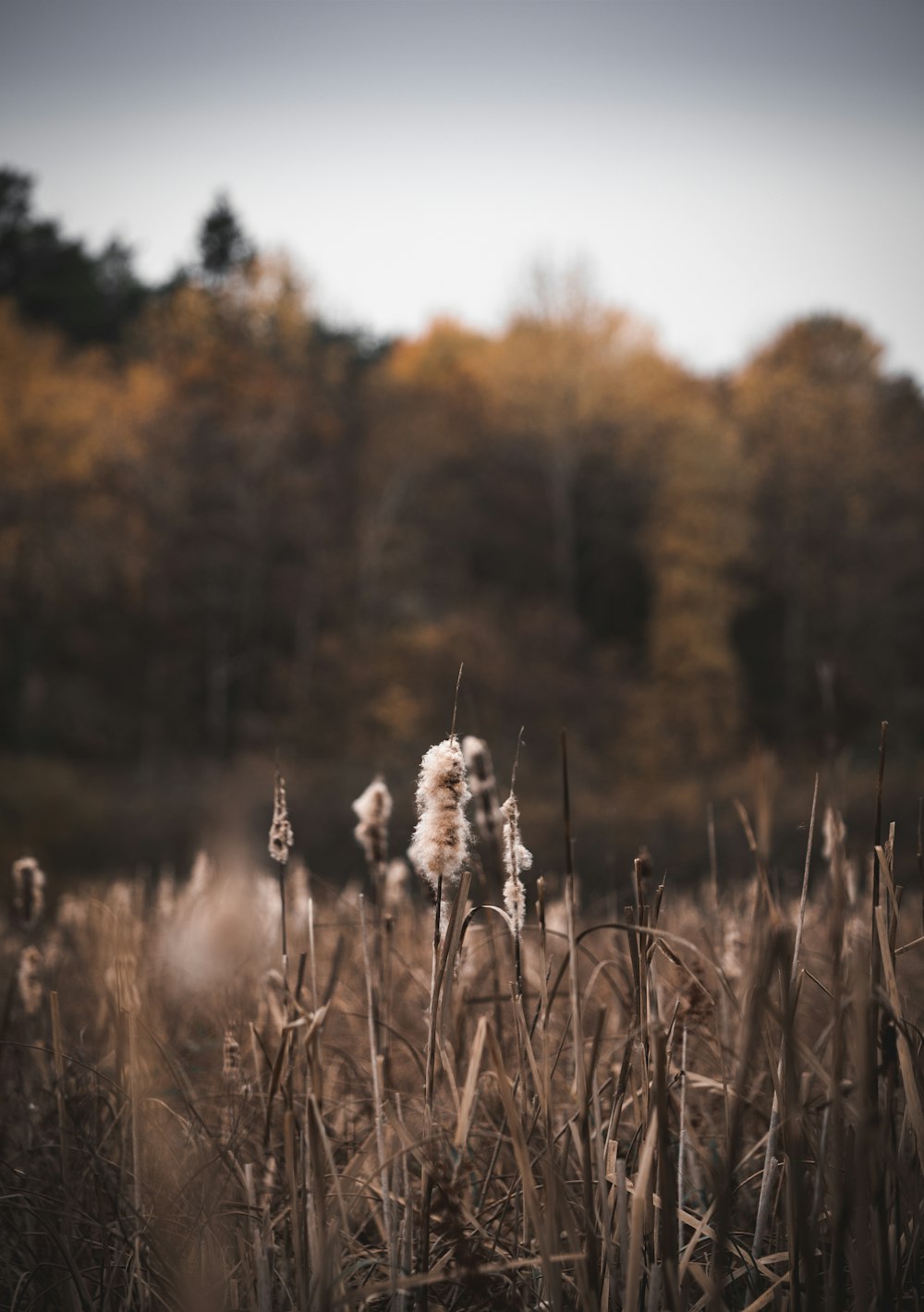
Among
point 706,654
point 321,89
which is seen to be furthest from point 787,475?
point 321,89

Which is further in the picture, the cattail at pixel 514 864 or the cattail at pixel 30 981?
the cattail at pixel 30 981

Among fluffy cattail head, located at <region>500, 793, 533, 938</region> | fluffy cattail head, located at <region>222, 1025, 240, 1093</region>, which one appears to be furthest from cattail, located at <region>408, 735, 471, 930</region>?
fluffy cattail head, located at <region>222, 1025, 240, 1093</region>

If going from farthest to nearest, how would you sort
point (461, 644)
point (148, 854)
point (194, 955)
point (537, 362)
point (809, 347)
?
point (809, 347), point (537, 362), point (461, 644), point (148, 854), point (194, 955)

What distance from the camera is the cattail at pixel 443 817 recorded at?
1287 millimetres

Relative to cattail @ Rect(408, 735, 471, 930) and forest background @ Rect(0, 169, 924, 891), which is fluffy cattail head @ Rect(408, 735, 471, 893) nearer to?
cattail @ Rect(408, 735, 471, 930)

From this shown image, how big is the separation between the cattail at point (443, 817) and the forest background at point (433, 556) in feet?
66.5

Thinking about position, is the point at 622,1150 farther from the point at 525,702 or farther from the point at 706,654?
the point at 706,654

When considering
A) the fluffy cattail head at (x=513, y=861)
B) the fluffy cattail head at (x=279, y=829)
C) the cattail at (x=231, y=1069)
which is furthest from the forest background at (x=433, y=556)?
the fluffy cattail head at (x=513, y=861)

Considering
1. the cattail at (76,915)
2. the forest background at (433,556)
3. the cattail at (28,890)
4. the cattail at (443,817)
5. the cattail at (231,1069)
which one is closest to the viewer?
the cattail at (443,817)

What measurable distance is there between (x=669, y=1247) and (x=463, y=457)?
33.4m

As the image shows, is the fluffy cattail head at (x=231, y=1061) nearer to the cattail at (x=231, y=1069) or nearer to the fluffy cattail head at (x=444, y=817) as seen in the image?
the cattail at (x=231, y=1069)

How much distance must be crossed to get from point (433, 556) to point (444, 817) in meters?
31.5

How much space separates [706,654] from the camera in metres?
30.3

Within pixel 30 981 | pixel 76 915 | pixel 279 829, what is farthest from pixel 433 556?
pixel 279 829
